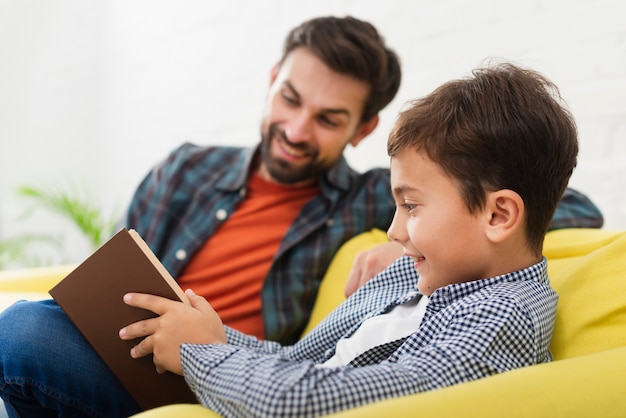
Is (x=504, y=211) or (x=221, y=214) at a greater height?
(x=504, y=211)

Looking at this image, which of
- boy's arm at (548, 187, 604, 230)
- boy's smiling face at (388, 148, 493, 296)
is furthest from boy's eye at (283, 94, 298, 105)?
boy's smiling face at (388, 148, 493, 296)

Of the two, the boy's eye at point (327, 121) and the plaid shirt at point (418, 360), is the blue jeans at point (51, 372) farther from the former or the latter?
the boy's eye at point (327, 121)

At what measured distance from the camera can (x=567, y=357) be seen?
3.61 feet

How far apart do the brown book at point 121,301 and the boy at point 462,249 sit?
3 centimetres

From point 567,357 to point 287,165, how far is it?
90cm

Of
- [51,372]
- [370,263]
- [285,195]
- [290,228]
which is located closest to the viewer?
[51,372]

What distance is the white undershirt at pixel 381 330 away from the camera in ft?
3.61

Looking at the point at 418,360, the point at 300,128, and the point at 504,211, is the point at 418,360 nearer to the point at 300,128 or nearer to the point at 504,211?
the point at 504,211

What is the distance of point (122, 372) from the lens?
1.17 meters

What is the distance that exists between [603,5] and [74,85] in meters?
2.51

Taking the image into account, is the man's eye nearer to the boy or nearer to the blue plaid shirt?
the blue plaid shirt

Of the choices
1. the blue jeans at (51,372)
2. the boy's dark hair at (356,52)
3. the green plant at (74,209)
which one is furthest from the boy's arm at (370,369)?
the green plant at (74,209)

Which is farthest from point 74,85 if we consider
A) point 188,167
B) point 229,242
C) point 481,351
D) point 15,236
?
point 481,351

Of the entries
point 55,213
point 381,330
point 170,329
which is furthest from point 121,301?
point 55,213
